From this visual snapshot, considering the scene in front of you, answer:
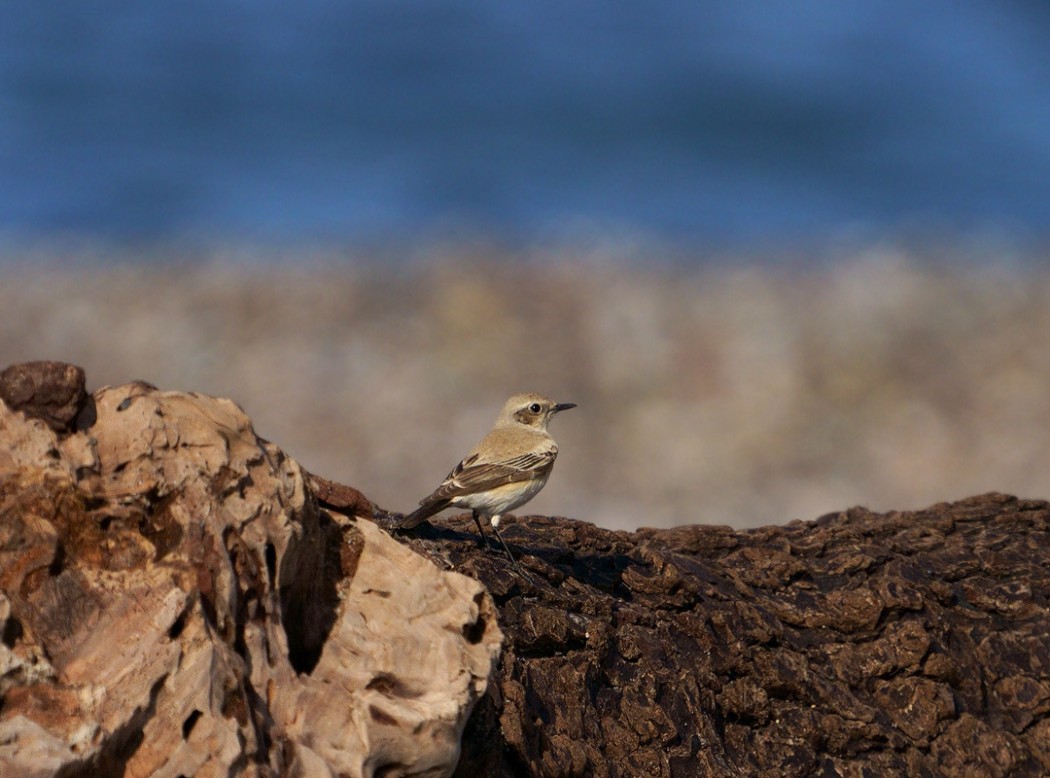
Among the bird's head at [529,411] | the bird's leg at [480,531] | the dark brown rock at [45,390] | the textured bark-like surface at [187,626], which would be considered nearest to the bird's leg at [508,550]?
the bird's leg at [480,531]

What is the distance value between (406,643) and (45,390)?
187cm

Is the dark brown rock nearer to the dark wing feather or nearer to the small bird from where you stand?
the small bird

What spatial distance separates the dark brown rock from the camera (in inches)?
205

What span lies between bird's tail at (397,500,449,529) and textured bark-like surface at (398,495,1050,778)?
0.15m

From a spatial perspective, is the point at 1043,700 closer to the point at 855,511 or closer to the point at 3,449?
the point at 855,511

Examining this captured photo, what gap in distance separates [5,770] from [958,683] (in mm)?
7272

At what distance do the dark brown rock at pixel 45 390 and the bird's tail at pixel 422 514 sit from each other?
427 cm

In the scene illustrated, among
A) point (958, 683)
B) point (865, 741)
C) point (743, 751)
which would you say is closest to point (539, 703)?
point (743, 751)

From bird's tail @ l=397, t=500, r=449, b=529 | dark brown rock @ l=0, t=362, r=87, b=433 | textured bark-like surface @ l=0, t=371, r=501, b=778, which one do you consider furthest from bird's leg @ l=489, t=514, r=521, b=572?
dark brown rock @ l=0, t=362, r=87, b=433

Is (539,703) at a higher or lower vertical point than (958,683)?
lower

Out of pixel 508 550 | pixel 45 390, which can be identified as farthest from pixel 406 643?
pixel 508 550

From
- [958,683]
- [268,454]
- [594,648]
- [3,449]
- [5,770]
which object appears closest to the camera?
[5,770]

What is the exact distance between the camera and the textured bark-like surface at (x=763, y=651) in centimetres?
812

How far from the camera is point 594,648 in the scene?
28.2 feet
